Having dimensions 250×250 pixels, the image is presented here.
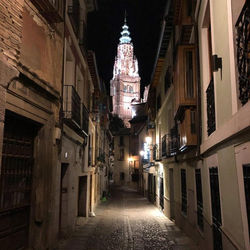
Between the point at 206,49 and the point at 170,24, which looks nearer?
the point at 206,49

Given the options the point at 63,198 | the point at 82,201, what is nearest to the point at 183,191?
the point at 63,198

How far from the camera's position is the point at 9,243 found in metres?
6.09

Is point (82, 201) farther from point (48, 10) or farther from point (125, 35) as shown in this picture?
point (125, 35)

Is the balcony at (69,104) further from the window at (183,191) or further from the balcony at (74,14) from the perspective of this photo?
the window at (183,191)

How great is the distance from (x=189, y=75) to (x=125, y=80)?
95170mm

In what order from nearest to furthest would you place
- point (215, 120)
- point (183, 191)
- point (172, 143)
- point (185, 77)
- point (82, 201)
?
point (215, 120) → point (185, 77) → point (183, 191) → point (172, 143) → point (82, 201)

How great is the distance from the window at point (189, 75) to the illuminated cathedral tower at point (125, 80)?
288 ft

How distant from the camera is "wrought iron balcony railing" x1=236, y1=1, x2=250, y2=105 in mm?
3560

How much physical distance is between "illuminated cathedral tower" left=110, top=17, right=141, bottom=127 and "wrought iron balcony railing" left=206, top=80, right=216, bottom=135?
8981 cm

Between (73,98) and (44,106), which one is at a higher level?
(73,98)

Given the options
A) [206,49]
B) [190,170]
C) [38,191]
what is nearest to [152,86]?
[190,170]

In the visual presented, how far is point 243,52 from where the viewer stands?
3701 millimetres

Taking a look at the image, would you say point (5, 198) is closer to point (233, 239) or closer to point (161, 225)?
point (233, 239)

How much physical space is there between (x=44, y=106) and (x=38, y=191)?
6.52 feet
